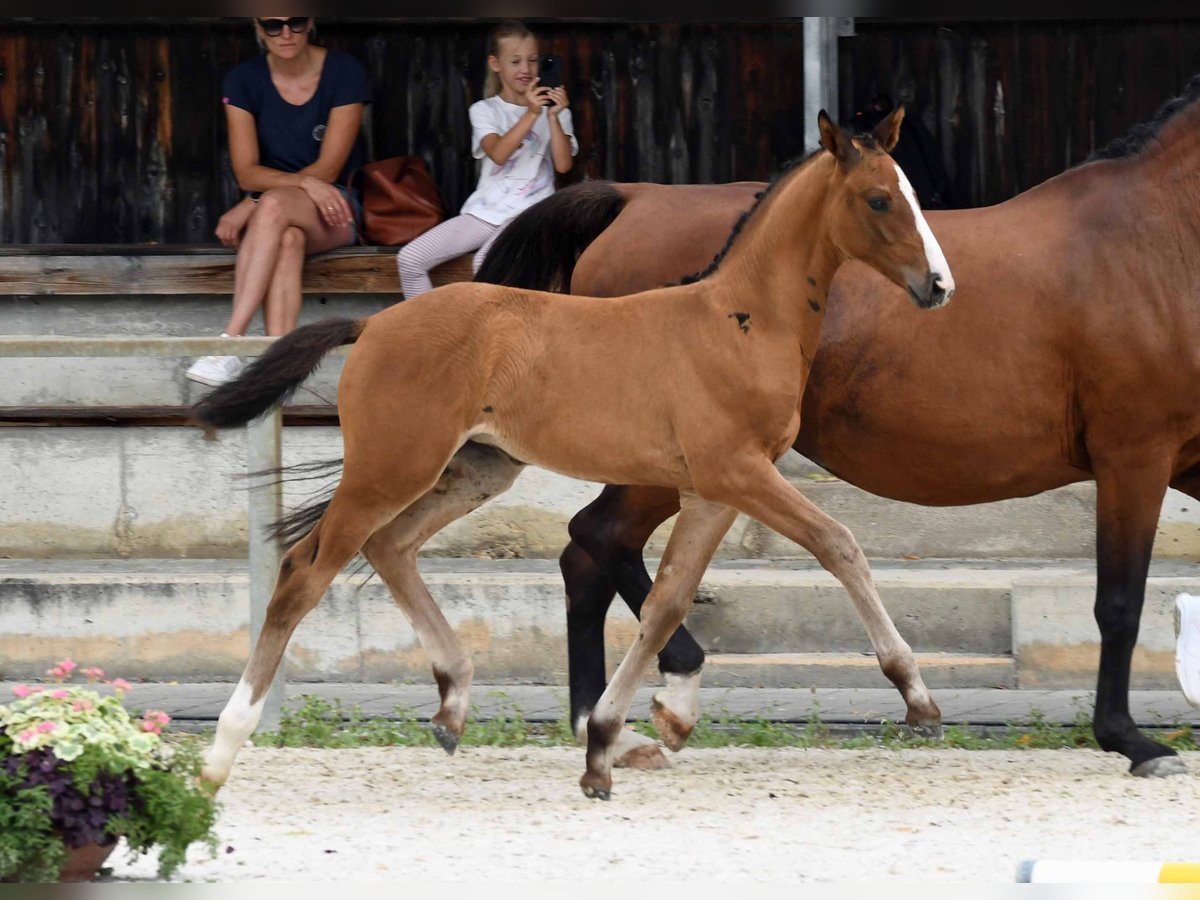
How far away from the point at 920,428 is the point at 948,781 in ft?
3.76

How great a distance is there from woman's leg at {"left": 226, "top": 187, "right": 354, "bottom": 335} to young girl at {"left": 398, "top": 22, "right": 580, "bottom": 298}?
460mm

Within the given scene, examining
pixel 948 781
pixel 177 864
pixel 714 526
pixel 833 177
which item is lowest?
pixel 948 781

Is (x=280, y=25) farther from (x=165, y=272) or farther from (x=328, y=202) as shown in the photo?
(x=165, y=272)

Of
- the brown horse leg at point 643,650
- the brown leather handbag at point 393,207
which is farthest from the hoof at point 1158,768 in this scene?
the brown leather handbag at point 393,207

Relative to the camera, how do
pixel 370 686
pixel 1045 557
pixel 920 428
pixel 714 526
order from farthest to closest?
pixel 1045 557 < pixel 370 686 < pixel 920 428 < pixel 714 526

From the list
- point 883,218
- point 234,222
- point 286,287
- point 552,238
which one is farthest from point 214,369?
point 883,218

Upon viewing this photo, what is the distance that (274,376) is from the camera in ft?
18.5

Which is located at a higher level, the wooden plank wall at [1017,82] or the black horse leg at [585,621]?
the wooden plank wall at [1017,82]

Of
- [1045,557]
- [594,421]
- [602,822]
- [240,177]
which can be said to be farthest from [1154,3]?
[602,822]

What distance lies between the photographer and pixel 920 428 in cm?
617

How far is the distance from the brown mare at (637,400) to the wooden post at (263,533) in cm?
111

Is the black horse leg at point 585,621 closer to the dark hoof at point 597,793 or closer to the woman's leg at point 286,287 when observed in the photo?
the dark hoof at point 597,793

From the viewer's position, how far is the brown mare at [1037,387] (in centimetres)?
592

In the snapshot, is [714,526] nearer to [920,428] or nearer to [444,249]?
[920,428]
